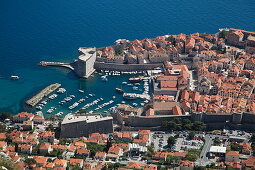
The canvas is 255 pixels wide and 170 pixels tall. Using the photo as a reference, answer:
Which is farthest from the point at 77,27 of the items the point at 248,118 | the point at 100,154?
the point at 100,154

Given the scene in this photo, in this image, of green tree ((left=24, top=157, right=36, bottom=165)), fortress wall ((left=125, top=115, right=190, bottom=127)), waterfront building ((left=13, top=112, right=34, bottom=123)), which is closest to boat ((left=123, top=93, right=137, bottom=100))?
fortress wall ((left=125, top=115, right=190, bottom=127))

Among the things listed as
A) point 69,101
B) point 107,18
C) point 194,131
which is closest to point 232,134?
point 194,131

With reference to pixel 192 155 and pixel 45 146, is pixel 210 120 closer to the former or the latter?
pixel 192 155

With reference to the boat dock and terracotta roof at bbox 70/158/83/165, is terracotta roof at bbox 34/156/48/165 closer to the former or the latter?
terracotta roof at bbox 70/158/83/165

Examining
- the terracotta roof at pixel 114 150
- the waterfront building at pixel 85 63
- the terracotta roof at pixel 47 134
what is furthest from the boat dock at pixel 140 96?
the terracotta roof at pixel 114 150

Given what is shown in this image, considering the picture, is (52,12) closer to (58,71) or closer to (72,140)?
(58,71)

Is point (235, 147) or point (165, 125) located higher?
point (165, 125)
